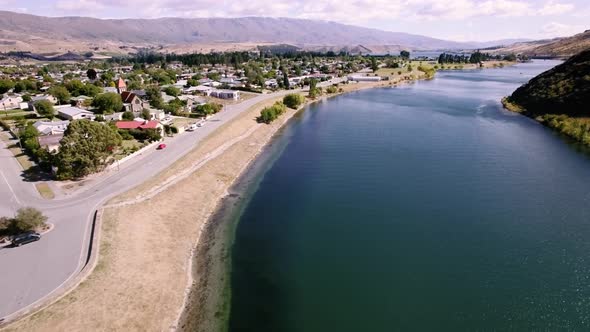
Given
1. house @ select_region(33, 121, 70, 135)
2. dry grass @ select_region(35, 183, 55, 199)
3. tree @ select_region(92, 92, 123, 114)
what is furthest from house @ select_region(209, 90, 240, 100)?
dry grass @ select_region(35, 183, 55, 199)

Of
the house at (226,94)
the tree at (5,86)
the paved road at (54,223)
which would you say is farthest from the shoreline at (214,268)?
the tree at (5,86)

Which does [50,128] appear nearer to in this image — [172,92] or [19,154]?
[19,154]

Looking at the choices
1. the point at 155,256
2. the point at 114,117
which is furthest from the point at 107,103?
the point at 155,256

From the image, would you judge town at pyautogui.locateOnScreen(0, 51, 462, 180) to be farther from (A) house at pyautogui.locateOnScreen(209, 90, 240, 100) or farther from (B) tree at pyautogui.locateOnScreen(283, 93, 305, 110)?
(B) tree at pyautogui.locateOnScreen(283, 93, 305, 110)

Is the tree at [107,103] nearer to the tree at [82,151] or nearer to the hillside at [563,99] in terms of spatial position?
the tree at [82,151]

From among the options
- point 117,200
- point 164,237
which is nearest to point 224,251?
point 164,237

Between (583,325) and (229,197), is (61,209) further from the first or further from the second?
(583,325)

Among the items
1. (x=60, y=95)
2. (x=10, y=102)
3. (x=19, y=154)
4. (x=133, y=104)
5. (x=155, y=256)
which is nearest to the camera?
(x=155, y=256)
